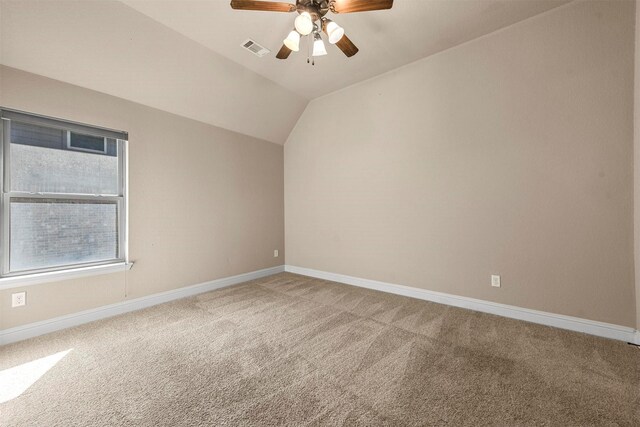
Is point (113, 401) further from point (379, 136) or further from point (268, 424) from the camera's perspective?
point (379, 136)

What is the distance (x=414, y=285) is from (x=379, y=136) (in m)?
2.09

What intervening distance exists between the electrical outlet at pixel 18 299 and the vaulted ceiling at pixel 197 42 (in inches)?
80.1

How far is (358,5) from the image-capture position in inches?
75.6

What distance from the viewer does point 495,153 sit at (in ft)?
9.23

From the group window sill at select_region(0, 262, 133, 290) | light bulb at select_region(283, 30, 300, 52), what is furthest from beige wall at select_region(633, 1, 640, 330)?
window sill at select_region(0, 262, 133, 290)

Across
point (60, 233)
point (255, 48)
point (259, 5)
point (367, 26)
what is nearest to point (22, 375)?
point (60, 233)

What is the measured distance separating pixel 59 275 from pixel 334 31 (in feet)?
11.1

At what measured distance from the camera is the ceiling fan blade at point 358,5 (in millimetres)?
1876

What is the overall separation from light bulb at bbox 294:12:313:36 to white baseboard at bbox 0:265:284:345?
10.8 ft

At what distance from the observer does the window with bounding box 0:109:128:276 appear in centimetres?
238

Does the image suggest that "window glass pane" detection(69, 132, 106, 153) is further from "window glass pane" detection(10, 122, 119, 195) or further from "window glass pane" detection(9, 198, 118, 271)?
"window glass pane" detection(9, 198, 118, 271)

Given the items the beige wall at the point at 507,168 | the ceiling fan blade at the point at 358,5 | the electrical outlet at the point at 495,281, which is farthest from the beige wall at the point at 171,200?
the electrical outlet at the point at 495,281

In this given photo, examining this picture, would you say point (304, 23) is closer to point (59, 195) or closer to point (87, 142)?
point (87, 142)

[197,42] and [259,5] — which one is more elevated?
[197,42]
